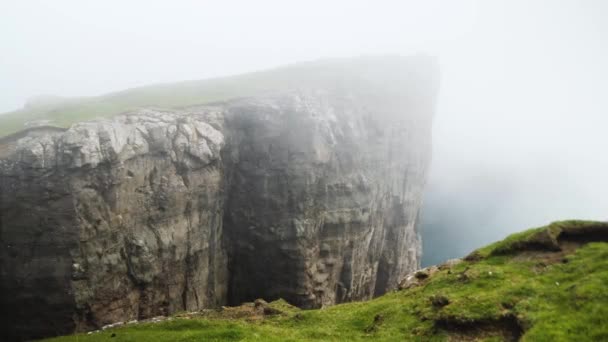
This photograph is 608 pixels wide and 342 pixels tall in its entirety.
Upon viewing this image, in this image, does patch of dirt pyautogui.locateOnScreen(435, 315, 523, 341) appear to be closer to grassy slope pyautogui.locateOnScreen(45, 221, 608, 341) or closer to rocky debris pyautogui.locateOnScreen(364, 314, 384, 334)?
grassy slope pyautogui.locateOnScreen(45, 221, 608, 341)

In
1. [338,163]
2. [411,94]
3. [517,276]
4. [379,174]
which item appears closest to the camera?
[517,276]

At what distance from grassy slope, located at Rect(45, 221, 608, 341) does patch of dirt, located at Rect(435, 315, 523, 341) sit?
5 centimetres

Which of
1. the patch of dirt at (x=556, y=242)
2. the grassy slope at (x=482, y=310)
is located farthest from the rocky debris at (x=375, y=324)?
the patch of dirt at (x=556, y=242)

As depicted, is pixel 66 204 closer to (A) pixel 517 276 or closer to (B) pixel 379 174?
(A) pixel 517 276

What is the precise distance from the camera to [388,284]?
87.6 meters

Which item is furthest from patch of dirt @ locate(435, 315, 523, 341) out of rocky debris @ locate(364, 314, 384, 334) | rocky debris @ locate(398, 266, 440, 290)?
rocky debris @ locate(398, 266, 440, 290)

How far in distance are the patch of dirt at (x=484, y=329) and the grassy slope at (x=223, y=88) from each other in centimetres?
4672

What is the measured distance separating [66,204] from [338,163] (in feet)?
146

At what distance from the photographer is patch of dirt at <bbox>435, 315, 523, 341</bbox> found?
56.7 feet

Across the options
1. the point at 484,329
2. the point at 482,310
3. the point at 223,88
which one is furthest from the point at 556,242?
the point at 223,88

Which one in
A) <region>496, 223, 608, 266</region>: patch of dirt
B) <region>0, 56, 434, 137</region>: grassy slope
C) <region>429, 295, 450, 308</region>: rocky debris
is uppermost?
<region>0, 56, 434, 137</region>: grassy slope

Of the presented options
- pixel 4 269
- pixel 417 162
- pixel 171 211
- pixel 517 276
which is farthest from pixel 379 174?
pixel 4 269

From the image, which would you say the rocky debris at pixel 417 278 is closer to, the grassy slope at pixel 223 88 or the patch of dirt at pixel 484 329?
the patch of dirt at pixel 484 329

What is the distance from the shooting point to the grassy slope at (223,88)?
167ft
